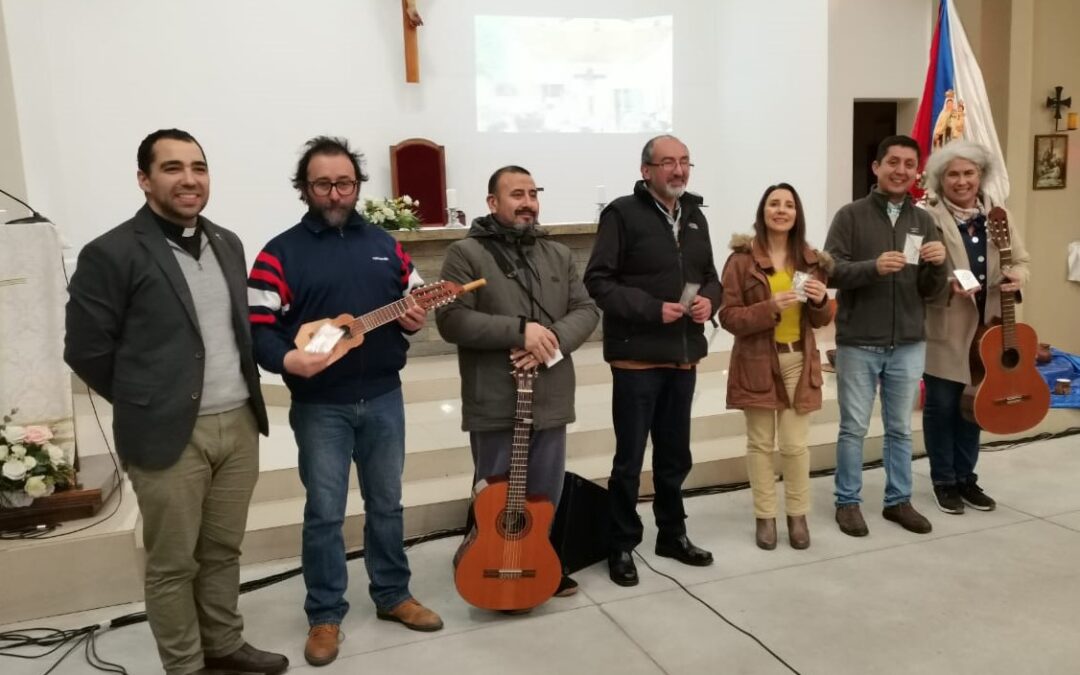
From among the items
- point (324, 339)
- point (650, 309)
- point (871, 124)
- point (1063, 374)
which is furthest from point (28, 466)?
point (871, 124)

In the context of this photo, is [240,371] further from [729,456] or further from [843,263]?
[729,456]

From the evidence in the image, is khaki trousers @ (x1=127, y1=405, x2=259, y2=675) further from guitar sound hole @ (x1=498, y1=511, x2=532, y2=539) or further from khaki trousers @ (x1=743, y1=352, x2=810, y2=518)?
khaki trousers @ (x1=743, y1=352, x2=810, y2=518)

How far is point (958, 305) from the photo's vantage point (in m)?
3.75

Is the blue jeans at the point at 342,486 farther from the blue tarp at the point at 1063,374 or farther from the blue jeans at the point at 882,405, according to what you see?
the blue tarp at the point at 1063,374

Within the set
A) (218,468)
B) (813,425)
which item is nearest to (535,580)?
(218,468)

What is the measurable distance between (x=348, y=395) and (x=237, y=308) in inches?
17.3

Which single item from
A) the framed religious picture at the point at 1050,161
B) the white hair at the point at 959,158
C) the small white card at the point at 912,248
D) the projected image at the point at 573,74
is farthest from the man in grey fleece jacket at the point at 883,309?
the projected image at the point at 573,74

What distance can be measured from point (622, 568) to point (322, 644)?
3.76 feet

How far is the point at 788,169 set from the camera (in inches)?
291

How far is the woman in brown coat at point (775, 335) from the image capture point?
3.32m

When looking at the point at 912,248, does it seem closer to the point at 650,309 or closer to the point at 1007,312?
the point at 1007,312

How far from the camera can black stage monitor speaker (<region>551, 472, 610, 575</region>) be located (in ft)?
10.5

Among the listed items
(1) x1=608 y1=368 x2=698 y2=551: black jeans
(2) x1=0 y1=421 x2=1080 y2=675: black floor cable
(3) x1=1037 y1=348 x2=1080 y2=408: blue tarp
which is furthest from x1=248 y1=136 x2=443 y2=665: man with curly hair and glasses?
(3) x1=1037 y1=348 x2=1080 y2=408: blue tarp

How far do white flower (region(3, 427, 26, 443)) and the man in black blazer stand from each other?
1.17 metres
